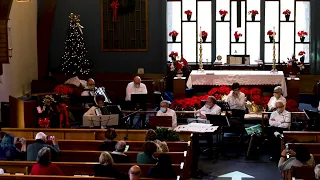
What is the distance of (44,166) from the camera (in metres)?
9.33

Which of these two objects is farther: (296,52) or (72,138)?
(296,52)

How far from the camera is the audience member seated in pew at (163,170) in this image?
9.23 m

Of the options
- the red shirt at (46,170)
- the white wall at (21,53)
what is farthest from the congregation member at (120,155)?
the white wall at (21,53)

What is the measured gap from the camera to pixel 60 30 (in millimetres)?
22297

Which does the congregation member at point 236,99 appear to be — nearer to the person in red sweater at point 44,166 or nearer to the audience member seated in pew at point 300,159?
the audience member seated in pew at point 300,159

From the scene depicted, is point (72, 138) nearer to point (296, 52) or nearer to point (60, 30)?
point (60, 30)

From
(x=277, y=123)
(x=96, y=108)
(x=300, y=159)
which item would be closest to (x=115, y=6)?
(x=96, y=108)

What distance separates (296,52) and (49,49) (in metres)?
7.91

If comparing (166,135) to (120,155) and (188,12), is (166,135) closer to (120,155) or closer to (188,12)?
(120,155)

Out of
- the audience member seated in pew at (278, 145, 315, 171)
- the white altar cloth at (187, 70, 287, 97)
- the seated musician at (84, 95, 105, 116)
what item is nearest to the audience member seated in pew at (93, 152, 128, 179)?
the audience member seated in pew at (278, 145, 315, 171)

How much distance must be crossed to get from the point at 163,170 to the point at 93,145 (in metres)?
2.52

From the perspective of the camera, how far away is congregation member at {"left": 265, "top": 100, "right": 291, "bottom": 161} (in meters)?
13.4

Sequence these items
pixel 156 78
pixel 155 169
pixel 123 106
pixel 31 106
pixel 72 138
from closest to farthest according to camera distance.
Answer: pixel 155 169 < pixel 72 138 < pixel 31 106 < pixel 123 106 < pixel 156 78

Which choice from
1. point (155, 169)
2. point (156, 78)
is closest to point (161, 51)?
Result: point (156, 78)
